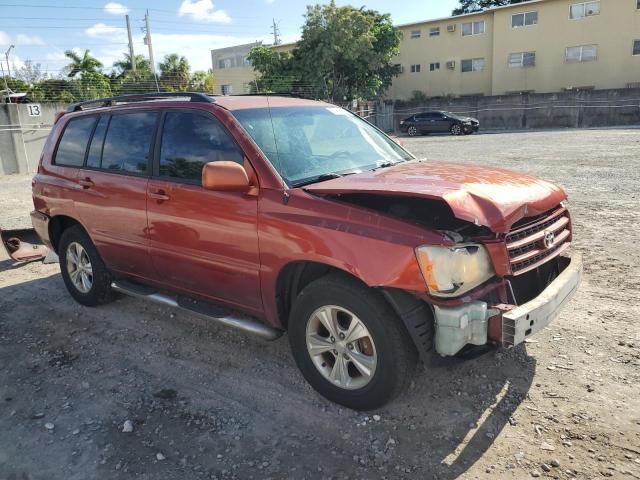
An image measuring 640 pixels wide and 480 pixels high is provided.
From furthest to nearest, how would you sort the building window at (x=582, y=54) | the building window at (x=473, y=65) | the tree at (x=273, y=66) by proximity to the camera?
the building window at (x=473, y=65) < the tree at (x=273, y=66) < the building window at (x=582, y=54)

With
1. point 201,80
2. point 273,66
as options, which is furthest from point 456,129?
point 201,80

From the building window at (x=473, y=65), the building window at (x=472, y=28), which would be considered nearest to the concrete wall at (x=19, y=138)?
the building window at (x=473, y=65)

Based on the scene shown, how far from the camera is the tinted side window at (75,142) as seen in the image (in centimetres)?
486

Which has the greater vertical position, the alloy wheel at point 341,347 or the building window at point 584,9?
the building window at point 584,9

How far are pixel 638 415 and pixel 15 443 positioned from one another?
12.1 feet

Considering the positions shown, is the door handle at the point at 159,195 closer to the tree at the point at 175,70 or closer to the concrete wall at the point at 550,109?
the concrete wall at the point at 550,109

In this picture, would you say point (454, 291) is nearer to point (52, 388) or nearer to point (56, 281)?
point (52, 388)

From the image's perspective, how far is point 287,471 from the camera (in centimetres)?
273

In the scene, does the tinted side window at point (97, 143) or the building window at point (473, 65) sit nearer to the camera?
the tinted side window at point (97, 143)

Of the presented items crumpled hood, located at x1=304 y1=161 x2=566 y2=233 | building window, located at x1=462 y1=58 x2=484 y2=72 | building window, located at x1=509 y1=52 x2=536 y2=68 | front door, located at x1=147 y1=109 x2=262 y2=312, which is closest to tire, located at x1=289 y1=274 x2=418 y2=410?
front door, located at x1=147 y1=109 x2=262 y2=312

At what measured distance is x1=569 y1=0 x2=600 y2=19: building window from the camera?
110 ft

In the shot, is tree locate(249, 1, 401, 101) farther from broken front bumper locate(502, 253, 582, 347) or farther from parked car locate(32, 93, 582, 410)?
broken front bumper locate(502, 253, 582, 347)

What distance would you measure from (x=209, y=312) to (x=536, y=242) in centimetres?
233

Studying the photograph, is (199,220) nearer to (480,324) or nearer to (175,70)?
(480,324)
